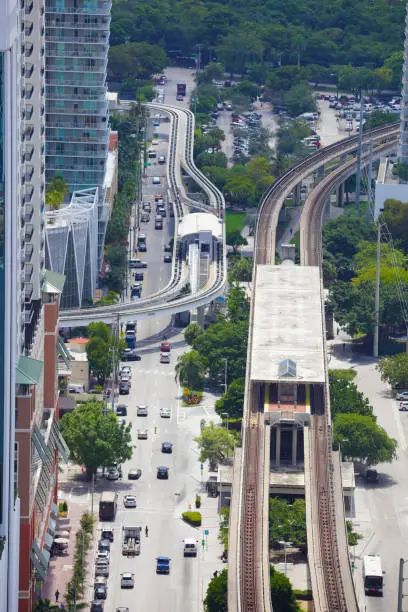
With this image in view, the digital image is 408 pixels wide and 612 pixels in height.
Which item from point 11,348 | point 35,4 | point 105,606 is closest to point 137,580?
point 105,606

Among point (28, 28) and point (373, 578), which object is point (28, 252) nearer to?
point (28, 28)

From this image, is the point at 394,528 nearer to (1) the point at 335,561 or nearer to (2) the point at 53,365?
(1) the point at 335,561

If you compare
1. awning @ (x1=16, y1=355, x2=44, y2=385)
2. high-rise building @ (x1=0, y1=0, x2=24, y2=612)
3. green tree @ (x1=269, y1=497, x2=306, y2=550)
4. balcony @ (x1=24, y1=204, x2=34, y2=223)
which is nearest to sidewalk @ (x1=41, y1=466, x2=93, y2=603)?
green tree @ (x1=269, y1=497, x2=306, y2=550)

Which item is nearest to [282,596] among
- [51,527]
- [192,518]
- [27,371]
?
[51,527]

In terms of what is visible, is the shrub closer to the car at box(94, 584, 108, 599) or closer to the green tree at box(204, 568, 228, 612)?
the car at box(94, 584, 108, 599)

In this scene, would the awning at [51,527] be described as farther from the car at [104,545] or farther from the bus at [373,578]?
the bus at [373,578]

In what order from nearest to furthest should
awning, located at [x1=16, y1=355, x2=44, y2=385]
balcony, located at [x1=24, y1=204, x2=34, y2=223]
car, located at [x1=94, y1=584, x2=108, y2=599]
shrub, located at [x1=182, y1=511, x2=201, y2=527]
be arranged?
awning, located at [x1=16, y1=355, x2=44, y2=385] → balcony, located at [x1=24, y1=204, x2=34, y2=223] → car, located at [x1=94, y1=584, x2=108, y2=599] → shrub, located at [x1=182, y1=511, x2=201, y2=527]
